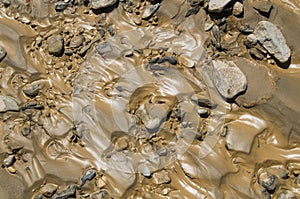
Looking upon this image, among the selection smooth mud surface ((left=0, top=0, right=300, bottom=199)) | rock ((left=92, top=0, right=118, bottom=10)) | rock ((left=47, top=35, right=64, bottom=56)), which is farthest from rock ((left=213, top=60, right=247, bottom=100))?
rock ((left=47, top=35, right=64, bottom=56))

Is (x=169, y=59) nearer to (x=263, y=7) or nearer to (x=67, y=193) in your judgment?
(x=263, y=7)

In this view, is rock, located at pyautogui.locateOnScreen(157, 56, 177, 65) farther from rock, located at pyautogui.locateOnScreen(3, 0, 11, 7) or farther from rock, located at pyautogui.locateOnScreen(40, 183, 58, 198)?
rock, located at pyautogui.locateOnScreen(3, 0, 11, 7)

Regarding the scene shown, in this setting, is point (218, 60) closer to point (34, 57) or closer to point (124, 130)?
point (124, 130)

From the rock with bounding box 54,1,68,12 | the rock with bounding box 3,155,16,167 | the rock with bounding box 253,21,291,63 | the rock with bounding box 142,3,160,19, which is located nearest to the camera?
the rock with bounding box 253,21,291,63

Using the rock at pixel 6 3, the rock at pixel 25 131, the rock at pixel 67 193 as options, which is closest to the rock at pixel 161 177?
the rock at pixel 67 193

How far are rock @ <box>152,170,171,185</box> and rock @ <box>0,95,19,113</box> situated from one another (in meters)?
1.63

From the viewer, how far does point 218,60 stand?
14.0 feet

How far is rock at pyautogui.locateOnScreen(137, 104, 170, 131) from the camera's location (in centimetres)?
419

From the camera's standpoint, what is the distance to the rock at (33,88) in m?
4.39

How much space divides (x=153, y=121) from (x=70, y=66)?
1095 mm

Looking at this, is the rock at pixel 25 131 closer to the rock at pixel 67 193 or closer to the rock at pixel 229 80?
the rock at pixel 67 193

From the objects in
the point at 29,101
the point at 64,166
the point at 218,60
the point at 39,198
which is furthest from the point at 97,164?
the point at 218,60

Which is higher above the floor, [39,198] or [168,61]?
[168,61]

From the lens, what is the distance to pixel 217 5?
4191 millimetres
